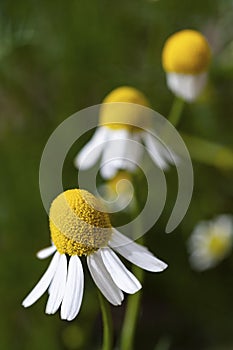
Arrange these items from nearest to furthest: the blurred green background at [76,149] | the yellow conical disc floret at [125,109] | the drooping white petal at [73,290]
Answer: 1. the drooping white petal at [73,290]
2. the yellow conical disc floret at [125,109]
3. the blurred green background at [76,149]

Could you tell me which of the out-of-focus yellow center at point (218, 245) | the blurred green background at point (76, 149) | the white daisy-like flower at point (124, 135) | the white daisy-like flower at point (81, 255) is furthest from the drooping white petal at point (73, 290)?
the out-of-focus yellow center at point (218, 245)

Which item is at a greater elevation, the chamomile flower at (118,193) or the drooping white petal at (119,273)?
the drooping white petal at (119,273)

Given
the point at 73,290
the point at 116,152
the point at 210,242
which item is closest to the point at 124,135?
the point at 116,152

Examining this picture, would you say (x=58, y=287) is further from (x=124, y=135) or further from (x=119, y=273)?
(x=124, y=135)

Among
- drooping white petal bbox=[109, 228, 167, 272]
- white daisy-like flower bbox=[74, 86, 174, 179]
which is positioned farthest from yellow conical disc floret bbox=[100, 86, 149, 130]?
drooping white petal bbox=[109, 228, 167, 272]

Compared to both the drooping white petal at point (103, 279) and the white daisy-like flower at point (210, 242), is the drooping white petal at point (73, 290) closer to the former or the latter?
the drooping white petal at point (103, 279)

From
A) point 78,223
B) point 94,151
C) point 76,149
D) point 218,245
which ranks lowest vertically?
point 218,245

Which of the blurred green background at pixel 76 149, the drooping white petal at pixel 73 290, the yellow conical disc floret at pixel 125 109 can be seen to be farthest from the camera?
the blurred green background at pixel 76 149
